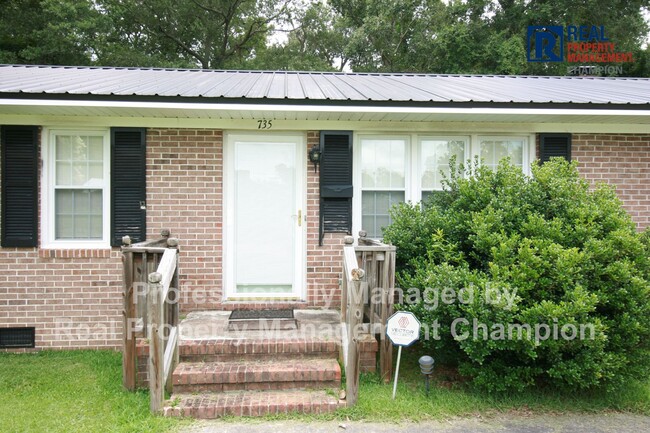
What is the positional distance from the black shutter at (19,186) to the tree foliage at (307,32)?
12.0 metres

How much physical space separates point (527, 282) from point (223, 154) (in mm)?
3540

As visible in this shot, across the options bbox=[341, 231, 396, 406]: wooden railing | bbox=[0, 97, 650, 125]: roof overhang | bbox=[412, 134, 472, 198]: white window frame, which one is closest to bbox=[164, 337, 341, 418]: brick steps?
bbox=[341, 231, 396, 406]: wooden railing

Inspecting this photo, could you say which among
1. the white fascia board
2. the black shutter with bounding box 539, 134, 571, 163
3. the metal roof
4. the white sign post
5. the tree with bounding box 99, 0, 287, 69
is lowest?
the white sign post

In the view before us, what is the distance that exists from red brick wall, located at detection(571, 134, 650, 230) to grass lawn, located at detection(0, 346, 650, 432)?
2441mm

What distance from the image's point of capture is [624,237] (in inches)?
155

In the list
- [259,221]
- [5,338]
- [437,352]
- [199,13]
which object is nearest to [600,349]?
[437,352]

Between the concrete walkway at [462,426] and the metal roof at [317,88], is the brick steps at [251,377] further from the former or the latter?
the metal roof at [317,88]

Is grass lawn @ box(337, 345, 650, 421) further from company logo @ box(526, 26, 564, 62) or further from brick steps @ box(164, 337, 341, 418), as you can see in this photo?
company logo @ box(526, 26, 564, 62)

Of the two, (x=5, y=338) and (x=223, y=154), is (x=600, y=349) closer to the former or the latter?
(x=223, y=154)

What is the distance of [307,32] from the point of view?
68.3 feet

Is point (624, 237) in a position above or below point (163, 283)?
above

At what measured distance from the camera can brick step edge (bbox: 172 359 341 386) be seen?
3850 millimetres

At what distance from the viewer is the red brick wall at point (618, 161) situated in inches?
216

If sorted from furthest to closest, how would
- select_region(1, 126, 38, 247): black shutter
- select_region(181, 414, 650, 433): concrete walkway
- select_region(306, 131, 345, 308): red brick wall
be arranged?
select_region(306, 131, 345, 308): red brick wall
select_region(1, 126, 38, 247): black shutter
select_region(181, 414, 650, 433): concrete walkway
